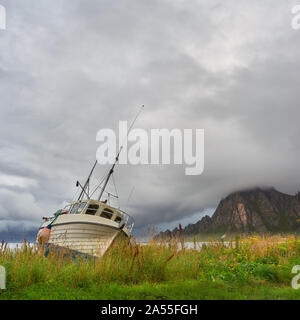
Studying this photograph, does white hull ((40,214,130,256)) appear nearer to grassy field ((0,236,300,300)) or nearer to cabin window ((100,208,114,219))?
cabin window ((100,208,114,219))

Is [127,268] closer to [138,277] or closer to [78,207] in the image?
[138,277]

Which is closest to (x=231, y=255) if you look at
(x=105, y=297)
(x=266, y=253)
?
(x=266, y=253)

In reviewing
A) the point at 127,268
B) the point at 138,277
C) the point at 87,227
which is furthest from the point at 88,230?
the point at 138,277

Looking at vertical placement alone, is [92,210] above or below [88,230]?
above

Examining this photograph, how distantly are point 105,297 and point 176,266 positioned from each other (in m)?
4.65

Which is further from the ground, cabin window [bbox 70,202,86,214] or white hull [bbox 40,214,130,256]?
cabin window [bbox 70,202,86,214]

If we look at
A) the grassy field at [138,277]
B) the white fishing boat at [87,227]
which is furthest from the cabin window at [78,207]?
the grassy field at [138,277]

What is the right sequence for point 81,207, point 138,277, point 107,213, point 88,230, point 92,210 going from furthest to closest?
point 107,213 < point 81,207 < point 92,210 < point 88,230 < point 138,277

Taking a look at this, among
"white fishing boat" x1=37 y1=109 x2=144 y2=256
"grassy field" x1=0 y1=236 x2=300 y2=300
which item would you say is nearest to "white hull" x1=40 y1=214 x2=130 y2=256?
"white fishing boat" x1=37 y1=109 x2=144 y2=256

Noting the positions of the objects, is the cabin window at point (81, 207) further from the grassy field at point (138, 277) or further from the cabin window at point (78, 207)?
the grassy field at point (138, 277)

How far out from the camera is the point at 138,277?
10.6 meters

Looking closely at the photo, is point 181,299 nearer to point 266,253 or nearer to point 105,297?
point 105,297

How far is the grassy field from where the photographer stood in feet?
28.0

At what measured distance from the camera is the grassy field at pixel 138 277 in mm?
8547
